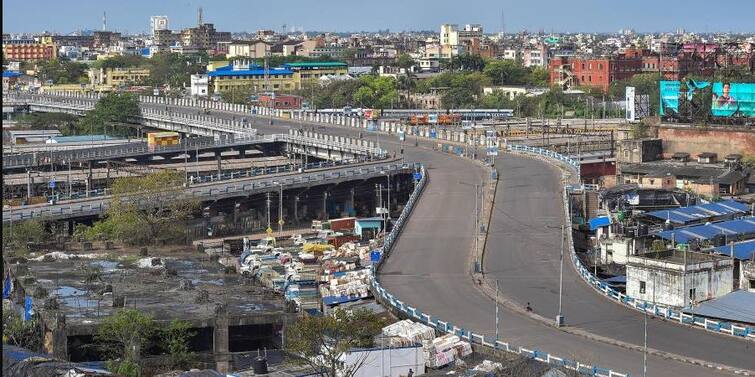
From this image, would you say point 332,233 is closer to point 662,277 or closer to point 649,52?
point 662,277

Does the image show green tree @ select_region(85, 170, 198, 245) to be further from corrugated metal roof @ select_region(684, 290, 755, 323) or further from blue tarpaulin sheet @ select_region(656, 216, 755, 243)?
corrugated metal roof @ select_region(684, 290, 755, 323)

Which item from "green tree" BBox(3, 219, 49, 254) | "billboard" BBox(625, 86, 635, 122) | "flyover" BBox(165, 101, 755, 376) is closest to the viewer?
"flyover" BBox(165, 101, 755, 376)

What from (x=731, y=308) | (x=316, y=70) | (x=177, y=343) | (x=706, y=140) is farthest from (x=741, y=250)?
(x=316, y=70)

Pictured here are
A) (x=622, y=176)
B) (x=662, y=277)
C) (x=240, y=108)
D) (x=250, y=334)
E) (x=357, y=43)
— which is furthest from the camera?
(x=357, y=43)

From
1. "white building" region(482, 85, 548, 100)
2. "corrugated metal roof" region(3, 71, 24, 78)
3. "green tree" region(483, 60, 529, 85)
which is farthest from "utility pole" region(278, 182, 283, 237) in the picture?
"corrugated metal roof" region(3, 71, 24, 78)

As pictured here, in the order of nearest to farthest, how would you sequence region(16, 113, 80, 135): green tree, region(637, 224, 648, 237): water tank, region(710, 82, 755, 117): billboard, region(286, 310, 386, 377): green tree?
region(286, 310, 386, 377): green tree < region(637, 224, 648, 237): water tank < region(710, 82, 755, 117): billboard < region(16, 113, 80, 135): green tree

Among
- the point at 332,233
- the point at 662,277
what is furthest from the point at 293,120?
the point at 662,277
